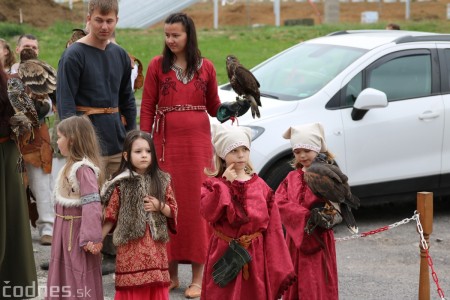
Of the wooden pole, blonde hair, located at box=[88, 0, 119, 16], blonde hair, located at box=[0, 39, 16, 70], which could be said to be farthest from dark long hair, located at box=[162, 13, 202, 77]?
blonde hair, located at box=[0, 39, 16, 70]

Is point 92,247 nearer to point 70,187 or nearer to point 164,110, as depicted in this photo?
point 70,187

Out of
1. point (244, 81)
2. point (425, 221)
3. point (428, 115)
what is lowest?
point (425, 221)

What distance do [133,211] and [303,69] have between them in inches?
166

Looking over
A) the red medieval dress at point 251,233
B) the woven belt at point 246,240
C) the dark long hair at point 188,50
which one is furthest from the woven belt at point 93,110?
the woven belt at point 246,240

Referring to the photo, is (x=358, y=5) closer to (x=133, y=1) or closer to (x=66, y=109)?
(x=133, y=1)

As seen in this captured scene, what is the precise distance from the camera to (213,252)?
5.38 m

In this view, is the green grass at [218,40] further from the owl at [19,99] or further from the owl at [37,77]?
the owl at [19,99]

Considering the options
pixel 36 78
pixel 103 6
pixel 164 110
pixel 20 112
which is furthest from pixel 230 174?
pixel 36 78

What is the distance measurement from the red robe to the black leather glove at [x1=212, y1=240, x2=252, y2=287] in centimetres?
57

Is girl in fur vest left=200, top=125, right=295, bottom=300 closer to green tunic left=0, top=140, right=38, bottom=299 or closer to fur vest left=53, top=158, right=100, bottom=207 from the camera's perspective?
fur vest left=53, top=158, right=100, bottom=207

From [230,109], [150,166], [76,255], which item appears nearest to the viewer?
[76,255]

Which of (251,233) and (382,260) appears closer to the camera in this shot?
(251,233)

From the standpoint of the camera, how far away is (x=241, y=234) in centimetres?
527

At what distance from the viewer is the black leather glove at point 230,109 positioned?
6320 millimetres
